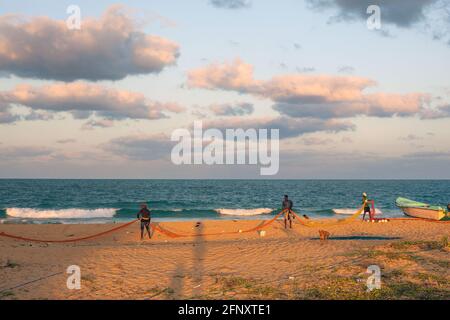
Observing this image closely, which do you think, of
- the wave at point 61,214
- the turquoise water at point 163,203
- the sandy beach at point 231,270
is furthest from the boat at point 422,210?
the wave at point 61,214

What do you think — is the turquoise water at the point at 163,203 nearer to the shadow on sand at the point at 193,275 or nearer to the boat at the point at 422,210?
the boat at the point at 422,210

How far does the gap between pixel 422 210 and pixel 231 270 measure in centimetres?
2394

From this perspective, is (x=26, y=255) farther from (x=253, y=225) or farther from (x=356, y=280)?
Answer: (x=253, y=225)

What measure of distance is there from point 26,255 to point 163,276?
23.2 feet

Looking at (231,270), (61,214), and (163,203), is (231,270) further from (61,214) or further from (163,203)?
(163,203)

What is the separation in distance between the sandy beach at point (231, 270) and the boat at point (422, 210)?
11.0 m

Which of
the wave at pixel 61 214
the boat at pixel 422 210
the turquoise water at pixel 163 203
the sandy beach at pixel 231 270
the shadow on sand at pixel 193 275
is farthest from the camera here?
the wave at pixel 61 214

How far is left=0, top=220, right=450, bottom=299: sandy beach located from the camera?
32.2 ft

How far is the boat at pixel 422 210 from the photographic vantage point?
28.9 metres

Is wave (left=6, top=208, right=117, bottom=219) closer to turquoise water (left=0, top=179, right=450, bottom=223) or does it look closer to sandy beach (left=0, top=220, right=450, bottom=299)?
turquoise water (left=0, top=179, right=450, bottom=223)

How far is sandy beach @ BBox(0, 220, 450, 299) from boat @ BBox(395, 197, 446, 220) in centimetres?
1095

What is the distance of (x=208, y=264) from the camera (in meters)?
13.6

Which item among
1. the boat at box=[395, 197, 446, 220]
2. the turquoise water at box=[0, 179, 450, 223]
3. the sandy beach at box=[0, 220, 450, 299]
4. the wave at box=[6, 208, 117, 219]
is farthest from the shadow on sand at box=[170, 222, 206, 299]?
the wave at box=[6, 208, 117, 219]
